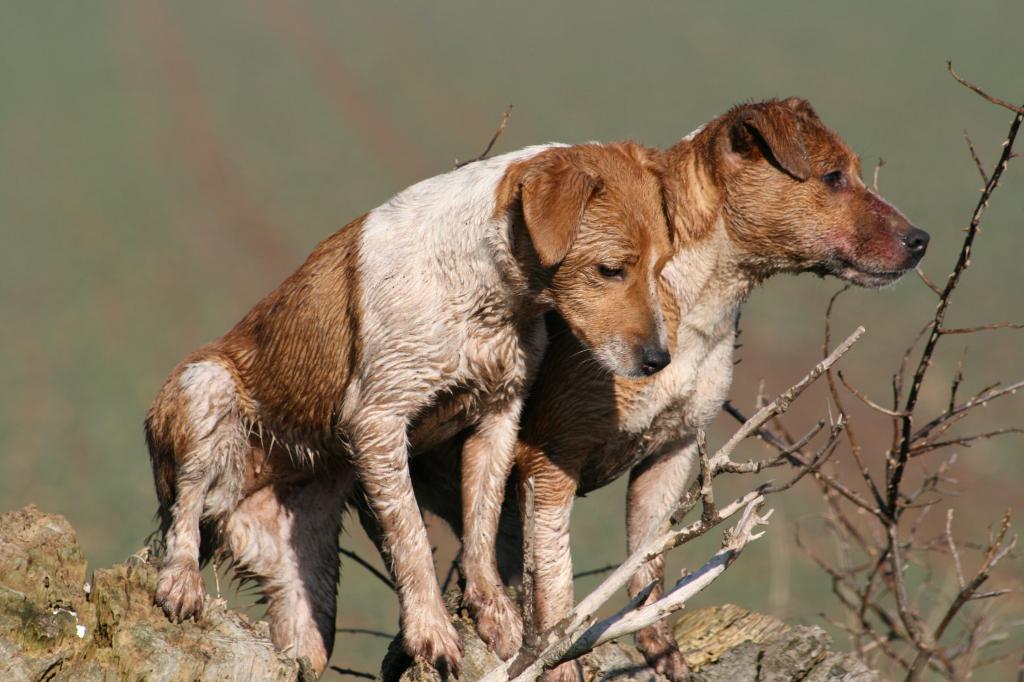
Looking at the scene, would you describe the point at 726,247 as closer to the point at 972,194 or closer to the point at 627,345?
the point at 627,345

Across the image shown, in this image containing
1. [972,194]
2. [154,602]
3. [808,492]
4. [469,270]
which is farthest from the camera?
[972,194]

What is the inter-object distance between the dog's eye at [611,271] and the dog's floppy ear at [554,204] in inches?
10.1

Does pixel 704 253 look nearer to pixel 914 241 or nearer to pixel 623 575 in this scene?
pixel 914 241

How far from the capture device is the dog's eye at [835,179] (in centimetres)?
626

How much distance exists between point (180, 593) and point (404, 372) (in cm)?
141

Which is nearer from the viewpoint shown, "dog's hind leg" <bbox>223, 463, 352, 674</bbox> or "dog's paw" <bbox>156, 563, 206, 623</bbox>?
"dog's paw" <bbox>156, 563, 206, 623</bbox>

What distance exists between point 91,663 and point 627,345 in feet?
8.53

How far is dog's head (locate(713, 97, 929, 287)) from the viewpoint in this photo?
20.3 ft

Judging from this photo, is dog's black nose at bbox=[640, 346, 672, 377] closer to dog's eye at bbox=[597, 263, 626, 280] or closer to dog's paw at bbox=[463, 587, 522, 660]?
dog's eye at bbox=[597, 263, 626, 280]

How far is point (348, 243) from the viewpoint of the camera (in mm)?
6387

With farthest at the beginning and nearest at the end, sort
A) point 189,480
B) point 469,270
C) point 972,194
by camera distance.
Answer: point 972,194 < point 189,480 < point 469,270

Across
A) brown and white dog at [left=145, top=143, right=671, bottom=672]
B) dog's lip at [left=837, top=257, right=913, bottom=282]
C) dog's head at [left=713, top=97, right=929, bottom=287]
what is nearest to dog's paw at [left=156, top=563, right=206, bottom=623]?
brown and white dog at [left=145, top=143, right=671, bottom=672]

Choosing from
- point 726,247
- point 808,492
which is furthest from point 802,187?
point 808,492

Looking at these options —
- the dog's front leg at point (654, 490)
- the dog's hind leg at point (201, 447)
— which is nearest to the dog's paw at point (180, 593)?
the dog's hind leg at point (201, 447)
